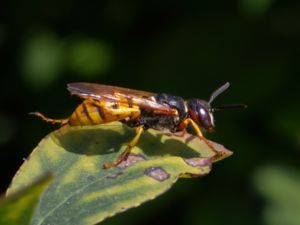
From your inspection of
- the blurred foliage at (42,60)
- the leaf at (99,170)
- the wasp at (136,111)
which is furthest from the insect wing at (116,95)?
the blurred foliage at (42,60)

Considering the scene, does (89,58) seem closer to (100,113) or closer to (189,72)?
(189,72)

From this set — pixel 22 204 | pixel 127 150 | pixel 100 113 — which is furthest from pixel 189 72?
pixel 22 204

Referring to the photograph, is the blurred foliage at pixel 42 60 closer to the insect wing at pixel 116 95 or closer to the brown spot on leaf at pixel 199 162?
the insect wing at pixel 116 95

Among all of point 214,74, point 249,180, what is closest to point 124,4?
point 214,74

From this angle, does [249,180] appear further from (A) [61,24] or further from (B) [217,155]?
(B) [217,155]

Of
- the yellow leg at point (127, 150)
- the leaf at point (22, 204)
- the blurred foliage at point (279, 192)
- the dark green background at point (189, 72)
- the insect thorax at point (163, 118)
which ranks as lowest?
the blurred foliage at point (279, 192)

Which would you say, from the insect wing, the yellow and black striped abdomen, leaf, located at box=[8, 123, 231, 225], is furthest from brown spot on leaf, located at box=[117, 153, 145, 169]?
the insect wing

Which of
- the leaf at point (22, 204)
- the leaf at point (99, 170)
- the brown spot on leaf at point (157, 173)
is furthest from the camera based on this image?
the brown spot on leaf at point (157, 173)
